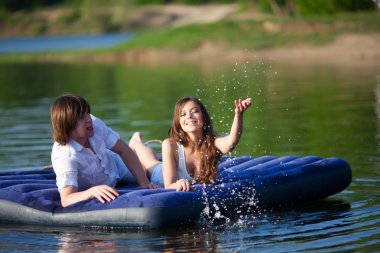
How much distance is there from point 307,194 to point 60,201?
222 centimetres

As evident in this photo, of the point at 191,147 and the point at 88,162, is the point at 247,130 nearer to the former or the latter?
the point at 191,147

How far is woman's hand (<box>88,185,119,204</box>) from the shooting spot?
777 cm

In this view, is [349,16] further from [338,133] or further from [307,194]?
[307,194]

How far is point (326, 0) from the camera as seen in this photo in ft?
138

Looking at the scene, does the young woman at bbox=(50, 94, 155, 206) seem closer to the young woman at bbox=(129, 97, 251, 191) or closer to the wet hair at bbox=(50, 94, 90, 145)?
the wet hair at bbox=(50, 94, 90, 145)

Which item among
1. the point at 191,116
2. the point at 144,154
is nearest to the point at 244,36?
the point at 144,154

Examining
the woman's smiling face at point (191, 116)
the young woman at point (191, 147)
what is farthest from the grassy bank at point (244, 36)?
the woman's smiling face at point (191, 116)

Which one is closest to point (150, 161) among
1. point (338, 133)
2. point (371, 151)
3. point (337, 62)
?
point (371, 151)

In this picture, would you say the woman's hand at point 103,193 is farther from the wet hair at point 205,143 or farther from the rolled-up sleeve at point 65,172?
the wet hair at point 205,143

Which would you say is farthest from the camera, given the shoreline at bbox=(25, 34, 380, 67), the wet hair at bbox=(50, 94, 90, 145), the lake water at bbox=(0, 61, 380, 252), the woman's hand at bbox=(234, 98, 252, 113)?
the shoreline at bbox=(25, 34, 380, 67)

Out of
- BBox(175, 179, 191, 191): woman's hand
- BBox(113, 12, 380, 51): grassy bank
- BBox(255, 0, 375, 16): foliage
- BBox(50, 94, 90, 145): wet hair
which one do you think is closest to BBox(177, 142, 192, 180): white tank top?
BBox(175, 179, 191, 191): woman's hand

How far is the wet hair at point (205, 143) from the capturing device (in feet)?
26.7

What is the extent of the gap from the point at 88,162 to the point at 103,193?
15.8 inches

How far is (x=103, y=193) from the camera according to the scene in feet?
25.6
